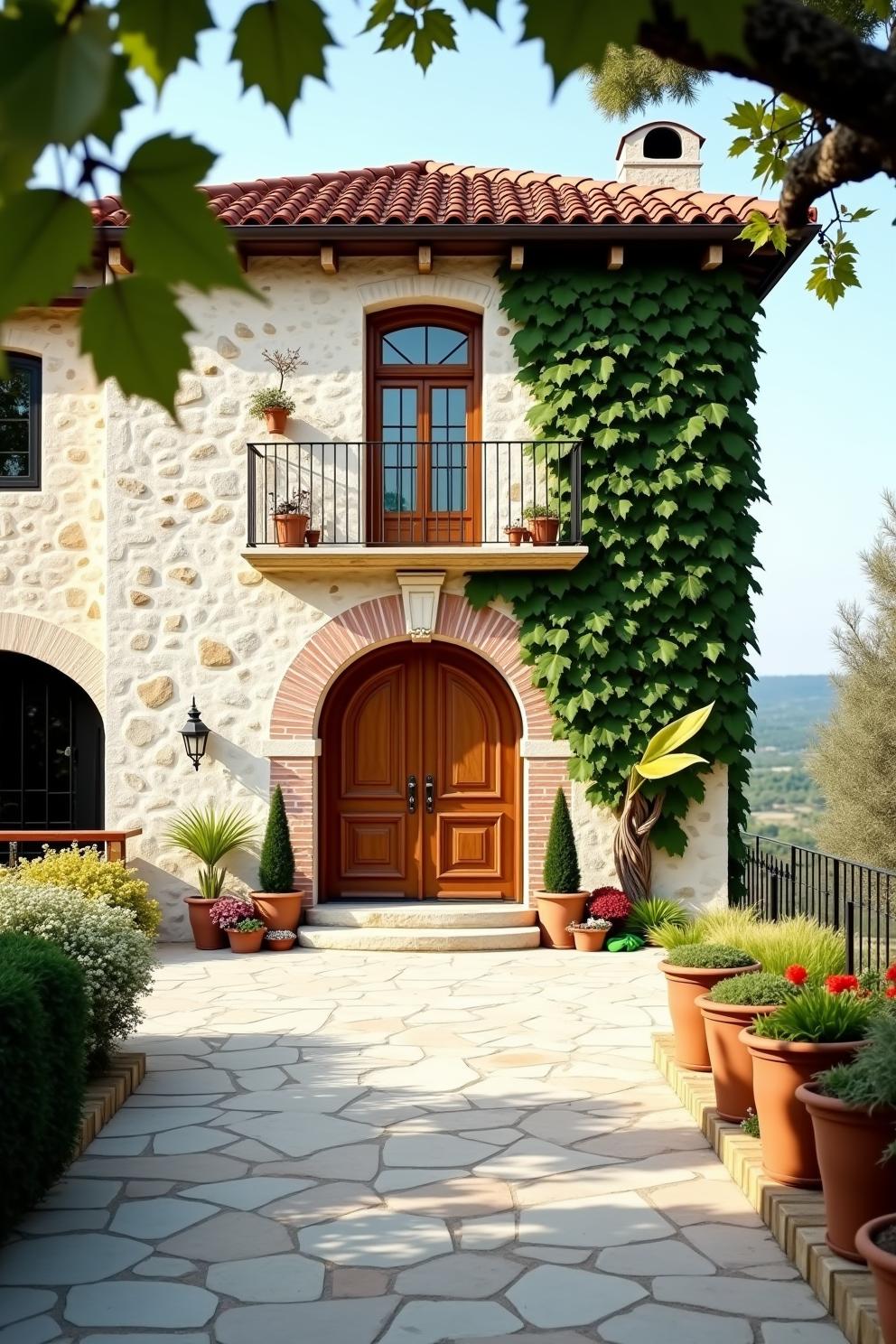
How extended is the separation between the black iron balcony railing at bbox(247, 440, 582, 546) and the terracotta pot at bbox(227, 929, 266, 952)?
11.3ft

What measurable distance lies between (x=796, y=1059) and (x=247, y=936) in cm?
700

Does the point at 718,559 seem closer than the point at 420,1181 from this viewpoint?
No

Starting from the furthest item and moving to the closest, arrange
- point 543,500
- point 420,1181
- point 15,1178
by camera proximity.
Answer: point 543,500 < point 420,1181 < point 15,1178

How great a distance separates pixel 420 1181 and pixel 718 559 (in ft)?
24.5

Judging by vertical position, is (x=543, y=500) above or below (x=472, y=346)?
below

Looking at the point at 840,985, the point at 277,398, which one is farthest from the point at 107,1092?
the point at 277,398

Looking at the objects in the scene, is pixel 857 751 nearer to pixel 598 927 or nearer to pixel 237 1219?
pixel 598 927

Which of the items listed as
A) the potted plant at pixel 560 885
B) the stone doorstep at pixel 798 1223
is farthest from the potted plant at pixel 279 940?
the stone doorstep at pixel 798 1223

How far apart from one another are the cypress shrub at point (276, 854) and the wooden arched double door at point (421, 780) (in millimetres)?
698

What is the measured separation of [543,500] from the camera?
11.6 m

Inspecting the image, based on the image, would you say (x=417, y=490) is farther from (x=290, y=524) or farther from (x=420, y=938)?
(x=420, y=938)

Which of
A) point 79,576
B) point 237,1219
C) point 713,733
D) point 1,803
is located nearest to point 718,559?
point 713,733

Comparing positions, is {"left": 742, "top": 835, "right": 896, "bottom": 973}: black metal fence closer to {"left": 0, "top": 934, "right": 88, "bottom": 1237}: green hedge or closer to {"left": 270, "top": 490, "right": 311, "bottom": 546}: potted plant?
{"left": 0, "top": 934, "right": 88, "bottom": 1237}: green hedge

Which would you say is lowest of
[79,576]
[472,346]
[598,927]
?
[598,927]
